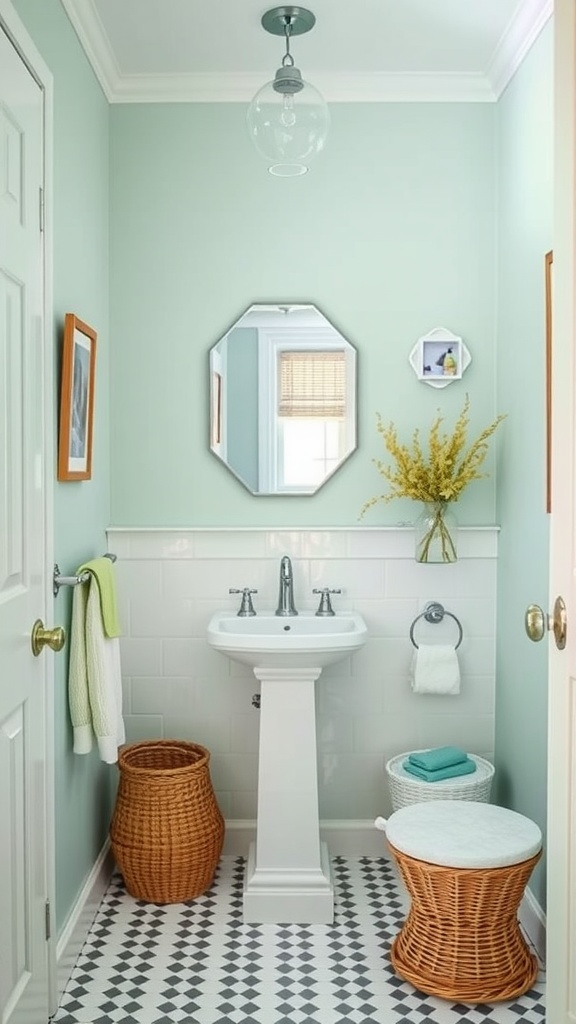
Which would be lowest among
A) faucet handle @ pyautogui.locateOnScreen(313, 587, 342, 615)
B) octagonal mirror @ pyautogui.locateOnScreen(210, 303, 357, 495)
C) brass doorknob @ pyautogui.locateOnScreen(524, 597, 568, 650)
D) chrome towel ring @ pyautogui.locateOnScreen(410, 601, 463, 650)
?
chrome towel ring @ pyautogui.locateOnScreen(410, 601, 463, 650)

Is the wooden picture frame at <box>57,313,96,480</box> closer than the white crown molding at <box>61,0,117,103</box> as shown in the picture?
Yes

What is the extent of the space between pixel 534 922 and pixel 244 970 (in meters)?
0.82

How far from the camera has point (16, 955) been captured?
212 centimetres

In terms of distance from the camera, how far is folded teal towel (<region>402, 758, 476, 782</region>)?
3164 mm

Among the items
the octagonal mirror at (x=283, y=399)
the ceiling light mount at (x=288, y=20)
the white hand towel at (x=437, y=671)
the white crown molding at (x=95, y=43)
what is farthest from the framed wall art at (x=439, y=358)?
the white crown molding at (x=95, y=43)

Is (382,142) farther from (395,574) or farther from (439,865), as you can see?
(439,865)

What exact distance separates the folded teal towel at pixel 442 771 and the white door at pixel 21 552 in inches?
50.1

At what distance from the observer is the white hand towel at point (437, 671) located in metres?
3.38

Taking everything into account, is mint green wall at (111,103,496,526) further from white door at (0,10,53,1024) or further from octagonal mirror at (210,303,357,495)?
white door at (0,10,53,1024)

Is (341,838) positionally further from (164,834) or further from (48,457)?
(48,457)

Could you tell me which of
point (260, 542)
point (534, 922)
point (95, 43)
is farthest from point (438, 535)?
point (95, 43)

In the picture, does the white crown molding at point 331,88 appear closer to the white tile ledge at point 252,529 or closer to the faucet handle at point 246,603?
the white tile ledge at point 252,529

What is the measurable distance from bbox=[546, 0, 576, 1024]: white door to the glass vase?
4.27 ft

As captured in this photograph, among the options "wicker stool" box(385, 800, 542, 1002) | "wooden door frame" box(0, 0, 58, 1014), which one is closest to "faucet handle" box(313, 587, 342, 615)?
"wicker stool" box(385, 800, 542, 1002)
